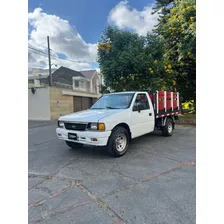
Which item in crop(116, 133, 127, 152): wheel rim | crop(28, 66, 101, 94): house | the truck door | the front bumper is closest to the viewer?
the front bumper

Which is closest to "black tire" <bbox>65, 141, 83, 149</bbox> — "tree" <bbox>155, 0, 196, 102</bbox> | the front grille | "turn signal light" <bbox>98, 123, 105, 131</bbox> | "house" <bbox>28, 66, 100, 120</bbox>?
the front grille

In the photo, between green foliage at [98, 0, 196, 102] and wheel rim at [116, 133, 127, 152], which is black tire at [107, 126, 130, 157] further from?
green foliage at [98, 0, 196, 102]

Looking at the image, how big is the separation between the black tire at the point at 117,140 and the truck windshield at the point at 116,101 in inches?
31.7

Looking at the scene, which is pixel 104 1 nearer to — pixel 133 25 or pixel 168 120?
pixel 133 25

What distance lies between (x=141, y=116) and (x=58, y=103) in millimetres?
11552

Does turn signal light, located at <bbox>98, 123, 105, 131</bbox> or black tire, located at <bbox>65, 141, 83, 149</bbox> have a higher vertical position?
turn signal light, located at <bbox>98, 123, 105, 131</bbox>

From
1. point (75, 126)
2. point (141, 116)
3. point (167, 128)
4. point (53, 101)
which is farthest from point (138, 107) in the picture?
point (53, 101)

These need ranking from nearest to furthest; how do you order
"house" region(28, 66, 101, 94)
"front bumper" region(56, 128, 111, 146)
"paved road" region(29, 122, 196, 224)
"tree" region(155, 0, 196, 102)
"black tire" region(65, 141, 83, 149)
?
"paved road" region(29, 122, 196, 224), "front bumper" region(56, 128, 111, 146), "black tire" region(65, 141, 83, 149), "tree" region(155, 0, 196, 102), "house" region(28, 66, 101, 94)

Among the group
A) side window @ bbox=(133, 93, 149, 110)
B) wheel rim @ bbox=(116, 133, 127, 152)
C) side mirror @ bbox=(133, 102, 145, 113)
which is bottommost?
wheel rim @ bbox=(116, 133, 127, 152)

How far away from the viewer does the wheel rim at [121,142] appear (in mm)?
4132

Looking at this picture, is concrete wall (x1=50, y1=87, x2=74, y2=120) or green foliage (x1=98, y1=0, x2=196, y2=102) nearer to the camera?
green foliage (x1=98, y1=0, x2=196, y2=102)

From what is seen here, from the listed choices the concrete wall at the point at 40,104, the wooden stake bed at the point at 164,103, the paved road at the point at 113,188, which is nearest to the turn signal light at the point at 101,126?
the paved road at the point at 113,188

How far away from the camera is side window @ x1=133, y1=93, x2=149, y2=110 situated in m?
4.83
